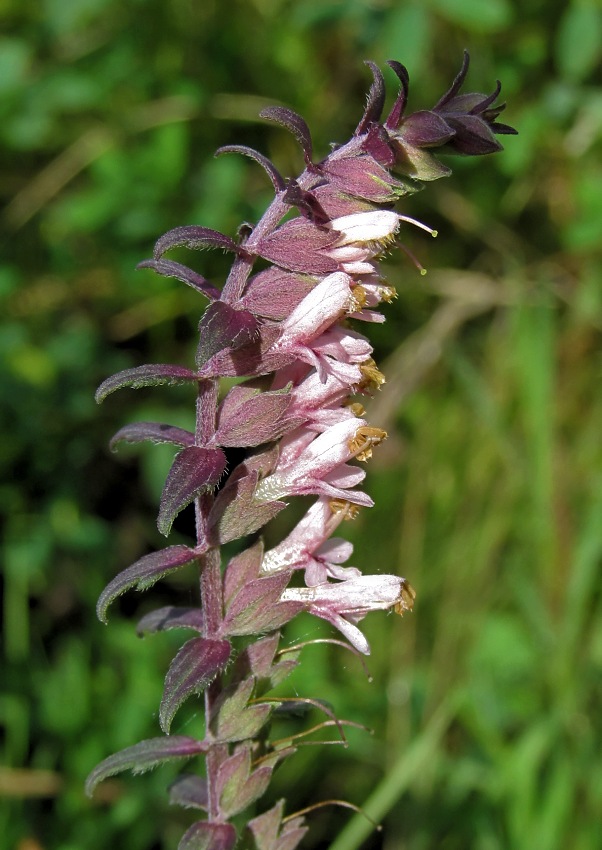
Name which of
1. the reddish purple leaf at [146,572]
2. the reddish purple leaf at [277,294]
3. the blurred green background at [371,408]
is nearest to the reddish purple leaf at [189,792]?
the reddish purple leaf at [146,572]

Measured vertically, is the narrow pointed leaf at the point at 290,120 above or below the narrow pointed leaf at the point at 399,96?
Result: below

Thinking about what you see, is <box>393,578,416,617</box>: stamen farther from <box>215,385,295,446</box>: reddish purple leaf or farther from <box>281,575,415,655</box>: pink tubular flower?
<box>215,385,295,446</box>: reddish purple leaf

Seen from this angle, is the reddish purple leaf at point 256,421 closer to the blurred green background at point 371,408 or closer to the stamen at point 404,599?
the stamen at point 404,599

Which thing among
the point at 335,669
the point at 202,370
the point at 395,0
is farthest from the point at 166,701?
the point at 395,0

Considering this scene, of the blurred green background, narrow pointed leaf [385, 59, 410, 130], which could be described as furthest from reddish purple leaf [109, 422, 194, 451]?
the blurred green background

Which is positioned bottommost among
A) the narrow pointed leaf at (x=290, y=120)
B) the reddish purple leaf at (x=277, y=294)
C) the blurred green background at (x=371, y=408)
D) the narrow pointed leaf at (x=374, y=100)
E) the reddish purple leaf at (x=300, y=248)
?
the blurred green background at (x=371, y=408)

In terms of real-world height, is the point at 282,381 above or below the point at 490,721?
above

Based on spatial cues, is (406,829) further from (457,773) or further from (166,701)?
(166,701)

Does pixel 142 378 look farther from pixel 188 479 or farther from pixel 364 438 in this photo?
pixel 364 438
